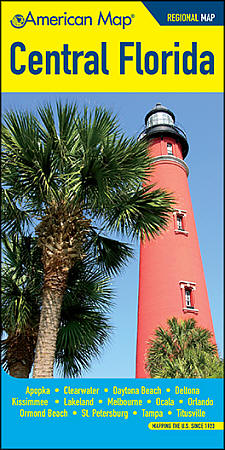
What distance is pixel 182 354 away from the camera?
369 inches

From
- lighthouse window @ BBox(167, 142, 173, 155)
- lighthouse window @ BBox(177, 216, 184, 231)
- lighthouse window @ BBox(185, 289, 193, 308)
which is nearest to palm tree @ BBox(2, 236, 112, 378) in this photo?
lighthouse window @ BBox(185, 289, 193, 308)

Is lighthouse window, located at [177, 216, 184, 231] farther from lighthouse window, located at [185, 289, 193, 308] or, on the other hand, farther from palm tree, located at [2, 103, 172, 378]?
palm tree, located at [2, 103, 172, 378]

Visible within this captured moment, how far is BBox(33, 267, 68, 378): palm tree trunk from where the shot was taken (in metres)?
5.26

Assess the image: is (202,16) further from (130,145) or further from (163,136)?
(163,136)

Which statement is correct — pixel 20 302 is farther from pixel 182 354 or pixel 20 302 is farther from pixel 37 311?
pixel 182 354

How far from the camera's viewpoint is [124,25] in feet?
14.1

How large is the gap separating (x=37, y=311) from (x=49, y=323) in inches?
48.0

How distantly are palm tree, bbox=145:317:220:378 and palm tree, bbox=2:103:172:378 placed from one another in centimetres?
387

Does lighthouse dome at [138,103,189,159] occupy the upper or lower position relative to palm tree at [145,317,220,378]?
upper

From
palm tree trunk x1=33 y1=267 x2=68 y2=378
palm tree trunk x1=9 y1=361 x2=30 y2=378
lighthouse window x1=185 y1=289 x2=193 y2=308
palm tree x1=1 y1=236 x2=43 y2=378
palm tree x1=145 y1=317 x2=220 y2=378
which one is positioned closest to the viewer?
Answer: palm tree trunk x1=33 y1=267 x2=68 y2=378

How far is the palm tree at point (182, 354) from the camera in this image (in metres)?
8.06

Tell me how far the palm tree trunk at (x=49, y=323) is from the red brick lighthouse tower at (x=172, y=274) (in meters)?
6.54

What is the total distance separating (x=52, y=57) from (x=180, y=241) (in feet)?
36.7

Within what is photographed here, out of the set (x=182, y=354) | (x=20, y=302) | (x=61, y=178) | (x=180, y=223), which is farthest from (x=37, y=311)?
(x=180, y=223)
